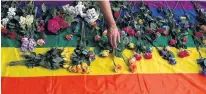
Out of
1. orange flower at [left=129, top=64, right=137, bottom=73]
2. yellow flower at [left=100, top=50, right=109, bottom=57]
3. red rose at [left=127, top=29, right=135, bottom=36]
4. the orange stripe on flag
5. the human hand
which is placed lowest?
the orange stripe on flag

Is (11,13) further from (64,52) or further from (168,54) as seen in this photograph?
(168,54)

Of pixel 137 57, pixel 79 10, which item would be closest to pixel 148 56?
pixel 137 57

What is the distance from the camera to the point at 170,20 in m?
2.28

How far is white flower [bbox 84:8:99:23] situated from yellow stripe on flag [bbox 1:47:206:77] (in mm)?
275

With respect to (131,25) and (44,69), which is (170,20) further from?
(44,69)

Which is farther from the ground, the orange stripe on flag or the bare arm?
the bare arm

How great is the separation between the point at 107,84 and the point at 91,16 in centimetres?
56

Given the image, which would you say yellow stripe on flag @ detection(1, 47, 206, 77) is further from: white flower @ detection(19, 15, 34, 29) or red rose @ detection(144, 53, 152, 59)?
white flower @ detection(19, 15, 34, 29)

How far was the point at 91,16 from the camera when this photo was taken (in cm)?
216

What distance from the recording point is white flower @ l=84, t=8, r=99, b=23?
2.16 metres

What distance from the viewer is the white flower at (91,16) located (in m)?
2.16

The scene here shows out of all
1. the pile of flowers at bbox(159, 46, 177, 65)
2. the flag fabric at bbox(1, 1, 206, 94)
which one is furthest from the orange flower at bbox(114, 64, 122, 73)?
the pile of flowers at bbox(159, 46, 177, 65)

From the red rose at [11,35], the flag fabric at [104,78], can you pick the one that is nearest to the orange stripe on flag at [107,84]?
the flag fabric at [104,78]

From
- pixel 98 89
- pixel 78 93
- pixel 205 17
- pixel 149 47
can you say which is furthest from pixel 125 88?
pixel 205 17
